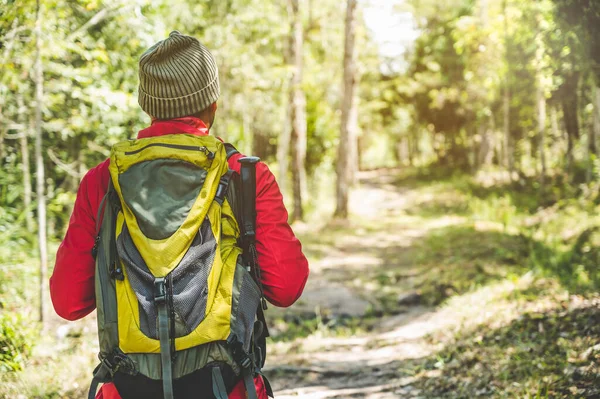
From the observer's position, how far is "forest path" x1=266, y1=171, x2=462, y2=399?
18.0 feet

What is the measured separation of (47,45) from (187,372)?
233 inches

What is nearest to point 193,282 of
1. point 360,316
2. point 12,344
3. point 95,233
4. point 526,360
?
point 95,233

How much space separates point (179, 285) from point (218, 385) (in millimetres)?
356

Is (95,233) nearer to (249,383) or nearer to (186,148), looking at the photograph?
(186,148)

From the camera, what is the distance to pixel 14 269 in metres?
6.79

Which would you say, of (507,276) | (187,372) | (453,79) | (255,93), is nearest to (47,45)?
(187,372)

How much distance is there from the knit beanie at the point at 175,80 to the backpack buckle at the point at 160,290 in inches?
26.1

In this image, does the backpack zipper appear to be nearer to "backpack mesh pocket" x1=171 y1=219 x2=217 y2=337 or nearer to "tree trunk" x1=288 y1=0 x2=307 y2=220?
"backpack mesh pocket" x1=171 y1=219 x2=217 y2=337

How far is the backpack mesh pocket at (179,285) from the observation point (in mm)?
1873

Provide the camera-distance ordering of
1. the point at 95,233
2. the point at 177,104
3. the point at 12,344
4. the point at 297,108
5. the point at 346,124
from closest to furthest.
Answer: the point at 95,233 < the point at 177,104 < the point at 12,344 < the point at 297,108 < the point at 346,124

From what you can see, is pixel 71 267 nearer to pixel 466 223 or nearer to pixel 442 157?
pixel 466 223

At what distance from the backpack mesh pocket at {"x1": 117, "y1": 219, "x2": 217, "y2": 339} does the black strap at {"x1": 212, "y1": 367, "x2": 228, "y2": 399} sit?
17 centimetres

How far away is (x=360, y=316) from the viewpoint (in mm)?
8680

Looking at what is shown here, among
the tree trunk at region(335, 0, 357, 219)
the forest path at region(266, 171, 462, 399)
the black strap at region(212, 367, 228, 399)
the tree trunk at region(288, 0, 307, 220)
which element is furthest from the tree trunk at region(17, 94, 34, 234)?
the tree trunk at region(335, 0, 357, 219)
